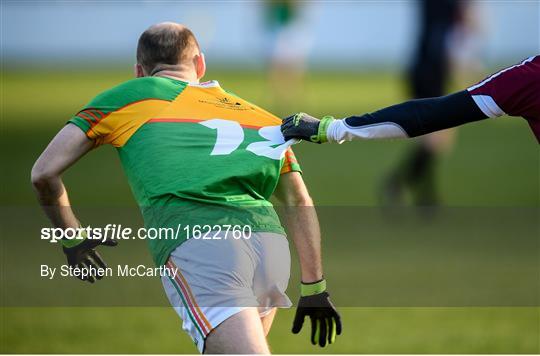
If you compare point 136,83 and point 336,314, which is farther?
point 336,314

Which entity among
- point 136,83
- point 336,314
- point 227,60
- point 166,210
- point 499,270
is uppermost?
point 136,83

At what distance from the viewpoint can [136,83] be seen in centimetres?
443

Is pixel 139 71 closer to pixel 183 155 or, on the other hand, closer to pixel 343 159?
pixel 183 155

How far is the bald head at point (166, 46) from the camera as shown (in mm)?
4629

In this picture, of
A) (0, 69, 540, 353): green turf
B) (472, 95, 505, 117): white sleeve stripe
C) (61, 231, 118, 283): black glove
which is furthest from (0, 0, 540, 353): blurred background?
(472, 95, 505, 117): white sleeve stripe

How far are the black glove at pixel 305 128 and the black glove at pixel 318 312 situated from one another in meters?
0.70

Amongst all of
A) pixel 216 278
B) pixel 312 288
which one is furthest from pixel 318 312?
pixel 216 278

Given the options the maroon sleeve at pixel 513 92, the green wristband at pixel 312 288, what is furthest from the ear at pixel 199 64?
the maroon sleeve at pixel 513 92

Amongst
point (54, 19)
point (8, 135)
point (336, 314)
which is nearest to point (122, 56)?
point (54, 19)

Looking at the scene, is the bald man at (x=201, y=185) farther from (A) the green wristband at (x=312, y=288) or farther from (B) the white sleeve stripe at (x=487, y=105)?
(B) the white sleeve stripe at (x=487, y=105)

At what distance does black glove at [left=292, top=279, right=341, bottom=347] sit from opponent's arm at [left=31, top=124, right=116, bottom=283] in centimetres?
104

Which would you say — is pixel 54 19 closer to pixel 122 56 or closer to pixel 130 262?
pixel 122 56

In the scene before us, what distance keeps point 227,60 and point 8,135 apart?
25920 millimetres

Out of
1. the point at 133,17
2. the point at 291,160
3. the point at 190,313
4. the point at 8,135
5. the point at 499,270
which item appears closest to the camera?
the point at 190,313
